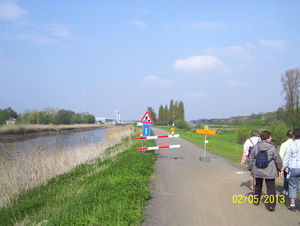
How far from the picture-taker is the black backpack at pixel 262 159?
454 centimetres

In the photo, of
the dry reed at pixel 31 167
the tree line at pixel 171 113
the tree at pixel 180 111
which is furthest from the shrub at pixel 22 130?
the tree at pixel 180 111

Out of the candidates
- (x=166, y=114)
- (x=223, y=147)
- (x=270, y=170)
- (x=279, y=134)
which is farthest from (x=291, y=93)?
(x=166, y=114)

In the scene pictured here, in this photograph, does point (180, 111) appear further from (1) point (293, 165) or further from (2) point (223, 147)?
(1) point (293, 165)

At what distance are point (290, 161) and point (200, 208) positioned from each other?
227 cm

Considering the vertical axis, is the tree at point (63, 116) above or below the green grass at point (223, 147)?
above

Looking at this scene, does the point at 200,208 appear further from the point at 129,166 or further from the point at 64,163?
the point at 64,163

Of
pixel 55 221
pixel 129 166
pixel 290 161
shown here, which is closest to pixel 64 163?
pixel 129 166

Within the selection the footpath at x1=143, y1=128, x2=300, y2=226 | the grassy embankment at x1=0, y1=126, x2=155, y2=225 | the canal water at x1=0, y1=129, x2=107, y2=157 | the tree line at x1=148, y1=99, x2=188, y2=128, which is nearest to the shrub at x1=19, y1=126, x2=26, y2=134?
the canal water at x1=0, y1=129, x2=107, y2=157


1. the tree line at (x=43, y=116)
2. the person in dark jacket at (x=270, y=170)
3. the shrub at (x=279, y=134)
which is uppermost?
the tree line at (x=43, y=116)

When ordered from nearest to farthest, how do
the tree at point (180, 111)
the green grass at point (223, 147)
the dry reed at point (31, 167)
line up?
the dry reed at point (31, 167)
the green grass at point (223, 147)
the tree at point (180, 111)

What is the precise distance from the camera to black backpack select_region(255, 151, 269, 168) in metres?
4.54

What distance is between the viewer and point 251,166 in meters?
5.01
